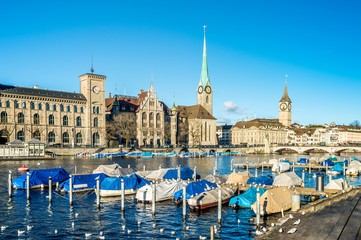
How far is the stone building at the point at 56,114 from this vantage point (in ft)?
342

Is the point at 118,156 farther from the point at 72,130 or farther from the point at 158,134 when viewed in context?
the point at 158,134

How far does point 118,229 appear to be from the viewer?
28.1 meters

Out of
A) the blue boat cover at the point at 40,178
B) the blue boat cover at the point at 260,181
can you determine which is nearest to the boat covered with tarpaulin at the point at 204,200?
the blue boat cover at the point at 260,181

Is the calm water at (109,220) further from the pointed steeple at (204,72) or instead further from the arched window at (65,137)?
the pointed steeple at (204,72)

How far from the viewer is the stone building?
104 m

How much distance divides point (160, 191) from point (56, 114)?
8512 cm

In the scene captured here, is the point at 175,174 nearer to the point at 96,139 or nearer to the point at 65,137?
the point at 65,137

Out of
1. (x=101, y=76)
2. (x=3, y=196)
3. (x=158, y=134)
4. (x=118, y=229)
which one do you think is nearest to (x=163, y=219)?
(x=118, y=229)

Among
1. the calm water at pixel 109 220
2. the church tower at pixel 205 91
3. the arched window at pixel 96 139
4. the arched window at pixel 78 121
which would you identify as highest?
the church tower at pixel 205 91

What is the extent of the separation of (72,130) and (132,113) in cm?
2639

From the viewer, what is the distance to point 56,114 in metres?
114

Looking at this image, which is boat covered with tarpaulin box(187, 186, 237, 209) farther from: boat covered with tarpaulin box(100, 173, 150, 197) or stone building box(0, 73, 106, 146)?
stone building box(0, 73, 106, 146)

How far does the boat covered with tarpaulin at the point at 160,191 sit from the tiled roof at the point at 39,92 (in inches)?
3226

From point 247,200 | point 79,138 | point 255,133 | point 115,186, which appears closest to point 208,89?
point 255,133
